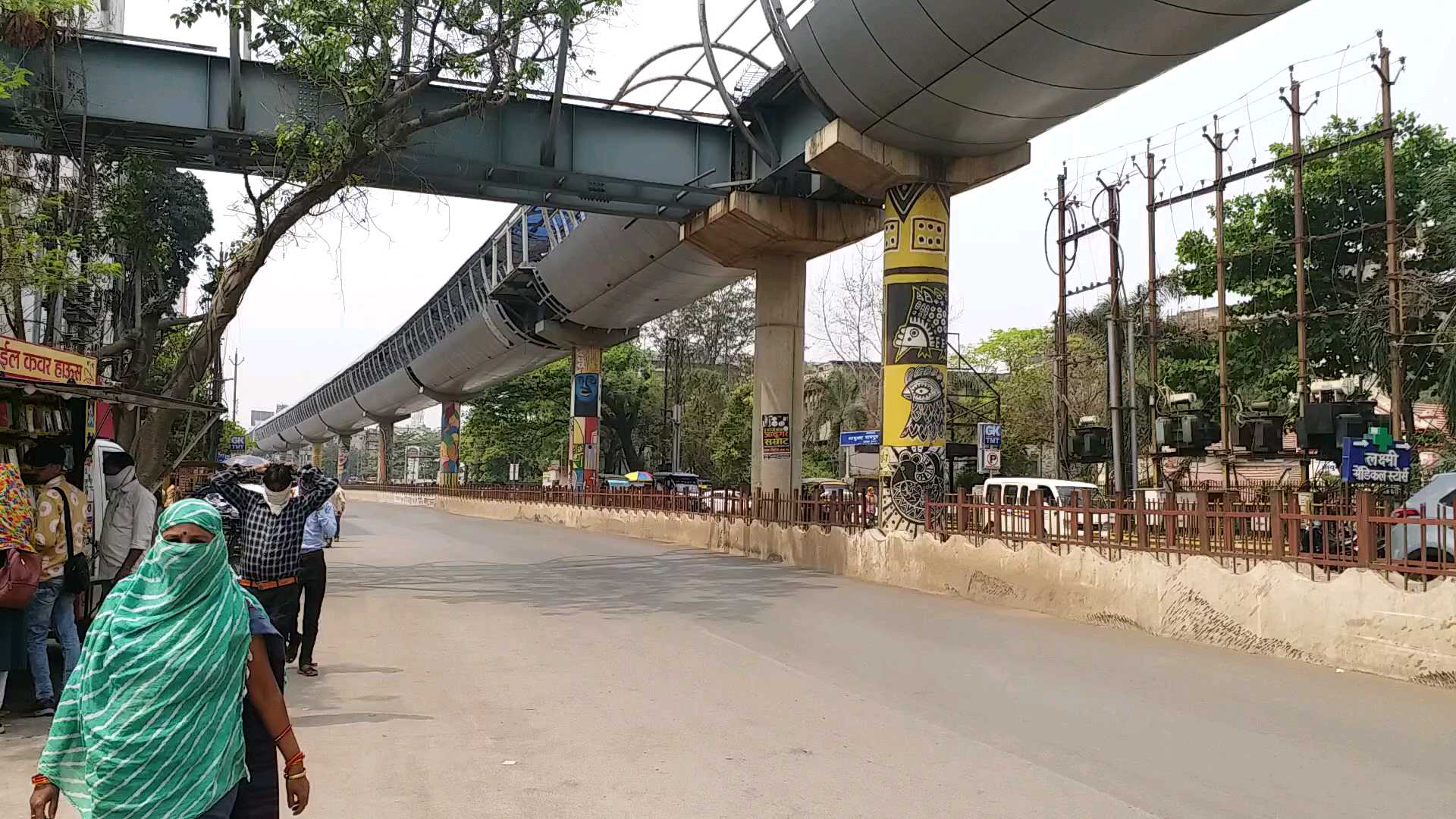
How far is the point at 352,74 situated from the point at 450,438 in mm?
47858

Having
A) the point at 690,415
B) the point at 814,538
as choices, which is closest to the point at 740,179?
the point at 814,538

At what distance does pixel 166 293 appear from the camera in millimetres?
14711

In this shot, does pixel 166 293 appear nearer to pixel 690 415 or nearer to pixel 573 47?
pixel 573 47

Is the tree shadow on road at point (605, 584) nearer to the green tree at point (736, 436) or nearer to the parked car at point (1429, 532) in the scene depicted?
the parked car at point (1429, 532)

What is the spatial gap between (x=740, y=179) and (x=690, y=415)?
108ft

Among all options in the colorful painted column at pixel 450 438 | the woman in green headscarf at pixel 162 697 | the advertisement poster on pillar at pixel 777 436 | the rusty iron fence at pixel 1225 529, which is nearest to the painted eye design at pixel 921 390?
the rusty iron fence at pixel 1225 529

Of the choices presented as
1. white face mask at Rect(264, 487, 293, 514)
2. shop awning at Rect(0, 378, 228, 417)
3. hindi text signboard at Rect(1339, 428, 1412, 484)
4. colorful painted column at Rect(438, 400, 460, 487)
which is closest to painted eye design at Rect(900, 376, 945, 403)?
hindi text signboard at Rect(1339, 428, 1412, 484)

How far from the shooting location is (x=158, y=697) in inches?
116

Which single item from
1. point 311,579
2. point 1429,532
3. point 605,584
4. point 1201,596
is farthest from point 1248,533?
point 605,584

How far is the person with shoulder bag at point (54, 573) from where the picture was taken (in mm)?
6707

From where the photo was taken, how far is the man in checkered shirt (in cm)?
706

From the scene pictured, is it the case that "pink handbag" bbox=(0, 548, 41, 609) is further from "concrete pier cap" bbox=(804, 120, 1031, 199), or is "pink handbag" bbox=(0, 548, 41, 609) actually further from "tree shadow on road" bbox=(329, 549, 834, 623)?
"concrete pier cap" bbox=(804, 120, 1031, 199)

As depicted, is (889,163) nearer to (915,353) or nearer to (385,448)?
(915,353)

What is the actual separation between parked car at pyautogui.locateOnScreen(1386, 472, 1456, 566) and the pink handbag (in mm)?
9513
